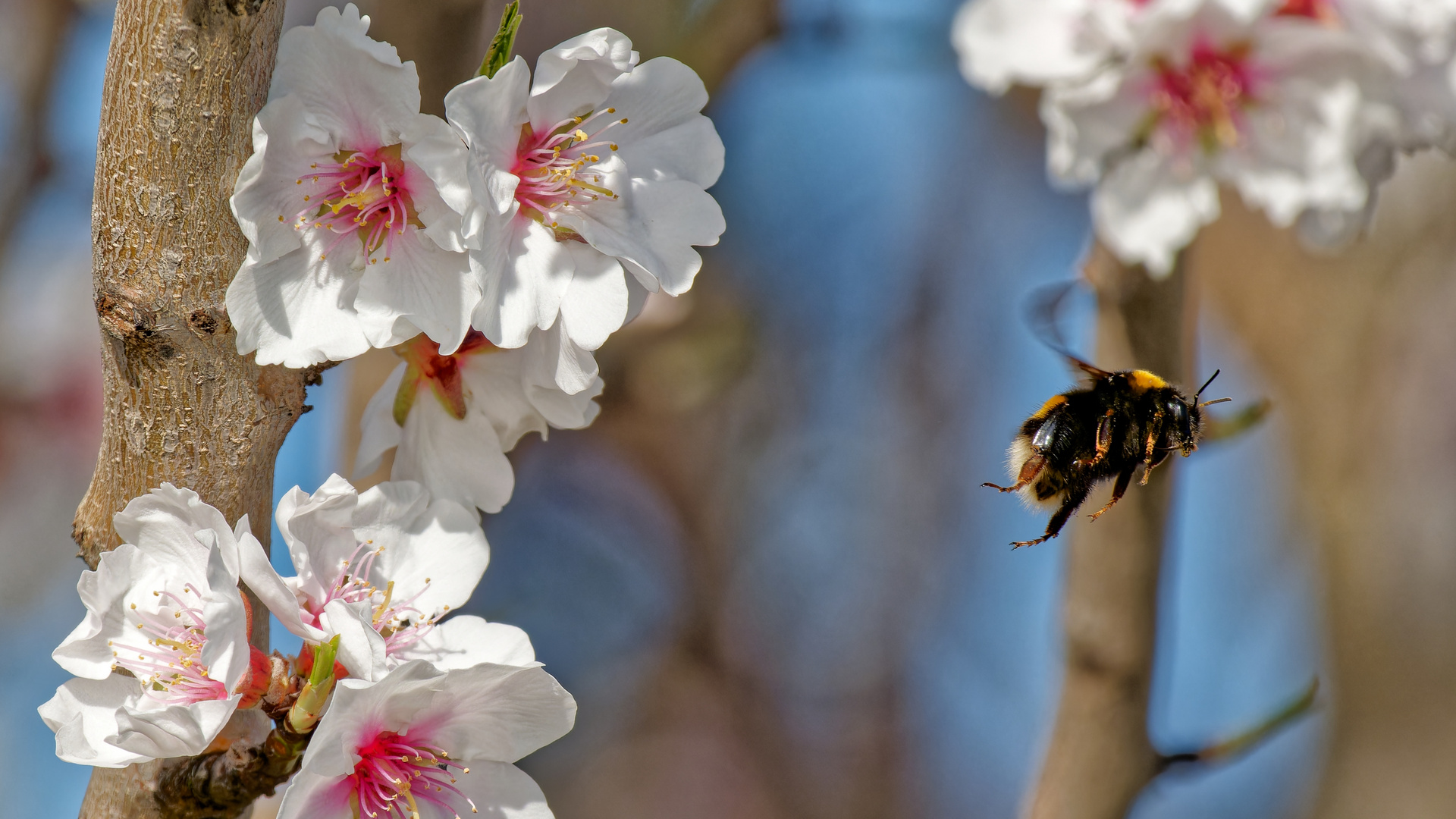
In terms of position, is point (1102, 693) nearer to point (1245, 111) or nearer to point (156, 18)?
point (1245, 111)

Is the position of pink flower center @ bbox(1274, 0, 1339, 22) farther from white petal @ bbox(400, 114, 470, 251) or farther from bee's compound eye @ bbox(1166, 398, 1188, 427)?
white petal @ bbox(400, 114, 470, 251)

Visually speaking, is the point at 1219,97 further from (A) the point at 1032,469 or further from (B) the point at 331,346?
(B) the point at 331,346

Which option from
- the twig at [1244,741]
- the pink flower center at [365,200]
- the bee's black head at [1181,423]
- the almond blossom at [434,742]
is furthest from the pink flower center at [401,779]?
the twig at [1244,741]

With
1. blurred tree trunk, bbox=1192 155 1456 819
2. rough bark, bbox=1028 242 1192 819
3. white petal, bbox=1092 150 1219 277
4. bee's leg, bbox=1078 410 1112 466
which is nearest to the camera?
white petal, bbox=1092 150 1219 277

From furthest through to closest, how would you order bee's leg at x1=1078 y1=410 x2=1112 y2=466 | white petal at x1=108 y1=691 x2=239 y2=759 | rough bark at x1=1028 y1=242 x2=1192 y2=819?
rough bark at x1=1028 y1=242 x2=1192 y2=819, bee's leg at x1=1078 y1=410 x2=1112 y2=466, white petal at x1=108 y1=691 x2=239 y2=759

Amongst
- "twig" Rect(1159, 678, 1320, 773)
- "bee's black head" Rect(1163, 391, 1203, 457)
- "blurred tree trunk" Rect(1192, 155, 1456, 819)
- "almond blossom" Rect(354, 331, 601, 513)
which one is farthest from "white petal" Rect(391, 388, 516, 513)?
"blurred tree trunk" Rect(1192, 155, 1456, 819)

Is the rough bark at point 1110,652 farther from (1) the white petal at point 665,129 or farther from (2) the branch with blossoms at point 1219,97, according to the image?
(1) the white petal at point 665,129
